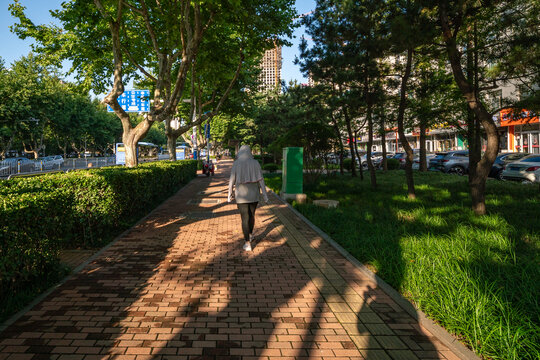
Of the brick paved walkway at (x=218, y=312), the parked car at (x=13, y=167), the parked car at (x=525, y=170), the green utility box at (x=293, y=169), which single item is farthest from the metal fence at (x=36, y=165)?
the parked car at (x=525, y=170)

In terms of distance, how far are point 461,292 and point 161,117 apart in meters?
10.7

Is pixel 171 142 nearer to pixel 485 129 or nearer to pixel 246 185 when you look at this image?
pixel 246 185

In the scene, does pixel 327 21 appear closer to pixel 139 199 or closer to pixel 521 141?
pixel 139 199

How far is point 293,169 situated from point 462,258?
7821mm

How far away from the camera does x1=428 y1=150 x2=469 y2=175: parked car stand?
22.4 m

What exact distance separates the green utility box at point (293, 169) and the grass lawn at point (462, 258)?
7.22ft

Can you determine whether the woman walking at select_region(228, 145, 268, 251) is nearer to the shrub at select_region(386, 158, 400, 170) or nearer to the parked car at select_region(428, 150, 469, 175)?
the parked car at select_region(428, 150, 469, 175)

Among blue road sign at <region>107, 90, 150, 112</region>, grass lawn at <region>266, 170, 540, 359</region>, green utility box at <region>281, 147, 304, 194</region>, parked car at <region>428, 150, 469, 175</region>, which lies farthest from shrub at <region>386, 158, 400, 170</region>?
blue road sign at <region>107, 90, 150, 112</region>

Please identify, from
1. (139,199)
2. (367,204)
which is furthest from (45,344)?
(367,204)

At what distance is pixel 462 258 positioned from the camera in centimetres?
488

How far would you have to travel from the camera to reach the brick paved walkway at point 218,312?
3.05 m

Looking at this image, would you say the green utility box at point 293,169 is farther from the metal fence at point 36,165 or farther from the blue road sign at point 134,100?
the metal fence at point 36,165

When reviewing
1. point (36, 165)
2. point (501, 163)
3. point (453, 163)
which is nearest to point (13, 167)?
point (36, 165)

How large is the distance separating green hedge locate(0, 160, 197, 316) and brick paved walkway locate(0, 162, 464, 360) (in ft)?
1.49
